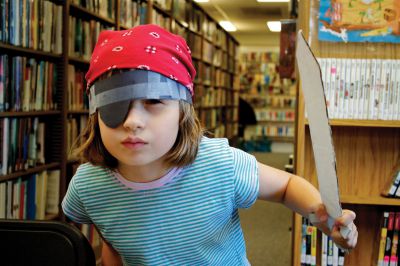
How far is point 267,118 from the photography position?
35.1ft

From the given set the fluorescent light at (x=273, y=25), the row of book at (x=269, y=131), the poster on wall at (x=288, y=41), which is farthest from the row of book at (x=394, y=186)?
the row of book at (x=269, y=131)

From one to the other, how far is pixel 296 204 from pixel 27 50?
2038 mm

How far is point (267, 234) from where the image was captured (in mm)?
4223

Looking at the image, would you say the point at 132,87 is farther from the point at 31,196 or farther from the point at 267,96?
the point at 267,96

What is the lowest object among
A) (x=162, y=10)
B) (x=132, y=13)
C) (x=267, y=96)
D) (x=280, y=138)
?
(x=280, y=138)

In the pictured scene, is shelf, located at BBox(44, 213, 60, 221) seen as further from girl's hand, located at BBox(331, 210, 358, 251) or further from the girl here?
girl's hand, located at BBox(331, 210, 358, 251)

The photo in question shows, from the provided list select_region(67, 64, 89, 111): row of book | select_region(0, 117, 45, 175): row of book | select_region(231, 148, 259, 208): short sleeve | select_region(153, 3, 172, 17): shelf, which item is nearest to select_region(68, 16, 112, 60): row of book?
select_region(67, 64, 89, 111): row of book

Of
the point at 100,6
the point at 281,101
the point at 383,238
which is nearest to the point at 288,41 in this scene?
the point at 100,6

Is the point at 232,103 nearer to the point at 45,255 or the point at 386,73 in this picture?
the point at 386,73

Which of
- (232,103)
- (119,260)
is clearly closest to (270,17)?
(232,103)

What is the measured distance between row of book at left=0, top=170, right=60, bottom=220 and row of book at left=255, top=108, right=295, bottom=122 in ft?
26.7

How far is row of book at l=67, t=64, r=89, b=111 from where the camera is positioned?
9.99ft

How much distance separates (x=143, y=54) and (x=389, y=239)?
1.70 metres

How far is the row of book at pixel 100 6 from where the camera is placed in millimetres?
3141
